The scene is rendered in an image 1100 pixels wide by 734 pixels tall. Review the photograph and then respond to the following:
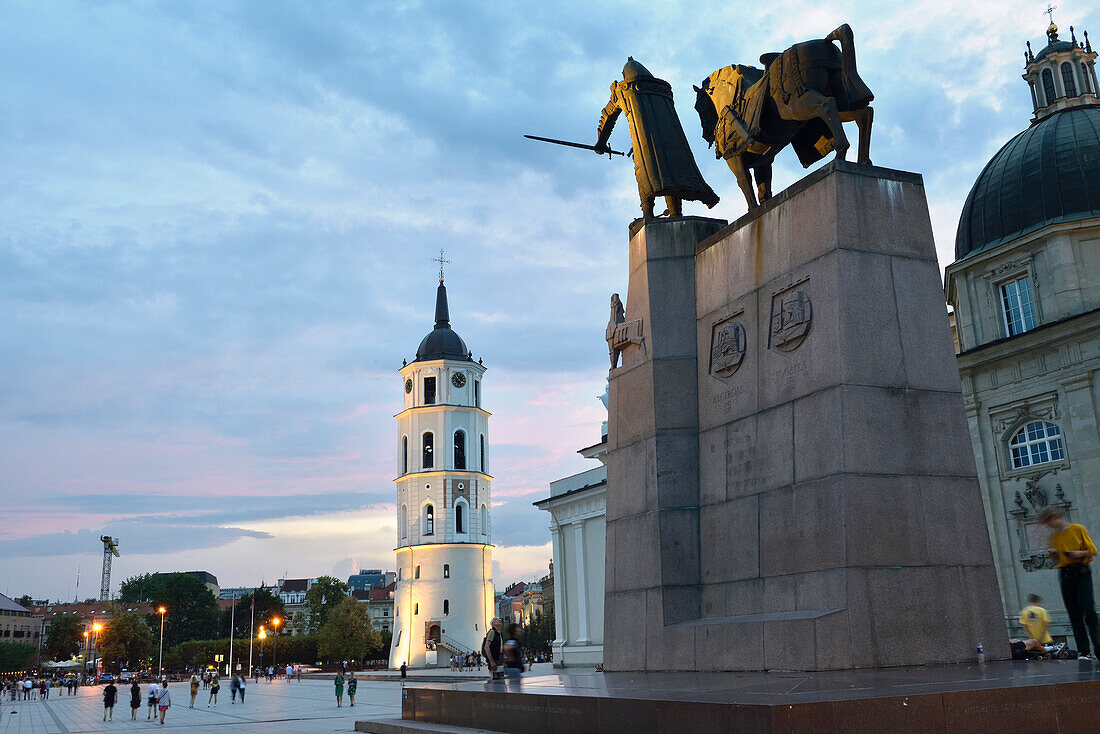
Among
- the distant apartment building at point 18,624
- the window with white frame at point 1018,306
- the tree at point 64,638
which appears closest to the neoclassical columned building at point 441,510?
the window with white frame at point 1018,306

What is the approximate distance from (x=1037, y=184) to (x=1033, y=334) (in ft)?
31.8

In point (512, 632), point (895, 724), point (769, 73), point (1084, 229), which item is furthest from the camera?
point (1084, 229)

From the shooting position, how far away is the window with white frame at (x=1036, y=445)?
38.9 meters

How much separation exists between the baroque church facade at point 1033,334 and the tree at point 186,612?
122991mm

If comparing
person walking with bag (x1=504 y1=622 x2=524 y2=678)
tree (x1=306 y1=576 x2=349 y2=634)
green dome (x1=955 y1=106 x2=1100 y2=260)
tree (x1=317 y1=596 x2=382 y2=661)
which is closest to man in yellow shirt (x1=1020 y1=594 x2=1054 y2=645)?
person walking with bag (x1=504 y1=622 x2=524 y2=678)

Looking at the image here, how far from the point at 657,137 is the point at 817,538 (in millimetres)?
7527

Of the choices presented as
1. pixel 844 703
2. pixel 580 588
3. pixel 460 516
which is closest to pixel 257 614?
pixel 460 516

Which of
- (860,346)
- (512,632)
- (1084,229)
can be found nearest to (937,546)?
(860,346)

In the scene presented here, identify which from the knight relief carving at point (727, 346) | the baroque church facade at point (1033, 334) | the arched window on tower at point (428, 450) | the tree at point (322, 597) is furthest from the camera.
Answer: the tree at point (322, 597)

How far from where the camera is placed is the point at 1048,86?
51719mm

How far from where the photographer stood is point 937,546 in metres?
9.74

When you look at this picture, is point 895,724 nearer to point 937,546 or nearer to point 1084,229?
point 937,546

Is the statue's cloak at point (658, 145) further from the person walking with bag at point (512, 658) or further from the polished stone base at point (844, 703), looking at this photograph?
the polished stone base at point (844, 703)

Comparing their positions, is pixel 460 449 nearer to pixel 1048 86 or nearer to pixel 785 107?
pixel 1048 86
